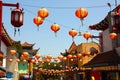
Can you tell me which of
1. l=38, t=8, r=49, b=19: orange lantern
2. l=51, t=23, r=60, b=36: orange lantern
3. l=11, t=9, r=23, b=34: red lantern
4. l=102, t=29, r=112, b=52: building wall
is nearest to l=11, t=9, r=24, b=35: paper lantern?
l=11, t=9, r=23, b=34: red lantern

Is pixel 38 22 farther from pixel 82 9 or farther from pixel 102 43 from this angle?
pixel 102 43

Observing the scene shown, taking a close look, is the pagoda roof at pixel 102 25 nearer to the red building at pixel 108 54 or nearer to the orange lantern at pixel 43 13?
the red building at pixel 108 54

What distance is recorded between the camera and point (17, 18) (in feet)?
38.7

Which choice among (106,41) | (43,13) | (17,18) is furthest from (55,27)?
(106,41)

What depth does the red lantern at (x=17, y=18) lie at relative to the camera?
11700 mm

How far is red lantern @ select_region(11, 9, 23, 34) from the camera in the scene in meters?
11.7

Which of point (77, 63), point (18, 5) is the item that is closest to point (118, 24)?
point (18, 5)

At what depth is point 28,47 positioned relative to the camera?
63.9m

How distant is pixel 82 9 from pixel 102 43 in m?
14.7

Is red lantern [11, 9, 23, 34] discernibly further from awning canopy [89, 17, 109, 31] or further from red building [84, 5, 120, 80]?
awning canopy [89, 17, 109, 31]

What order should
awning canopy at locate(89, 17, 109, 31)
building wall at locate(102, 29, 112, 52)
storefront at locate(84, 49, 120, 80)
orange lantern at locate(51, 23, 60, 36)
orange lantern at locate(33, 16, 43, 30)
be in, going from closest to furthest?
orange lantern at locate(33, 16, 43, 30), orange lantern at locate(51, 23, 60, 36), storefront at locate(84, 49, 120, 80), building wall at locate(102, 29, 112, 52), awning canopy at locate(89, 17, 109, 31)

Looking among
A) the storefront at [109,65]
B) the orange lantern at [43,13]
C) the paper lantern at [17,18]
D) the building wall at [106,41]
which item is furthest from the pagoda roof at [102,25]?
the paper lantern at [17,18]

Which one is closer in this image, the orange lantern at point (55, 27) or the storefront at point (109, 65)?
the orange lantern at point (55, 27)

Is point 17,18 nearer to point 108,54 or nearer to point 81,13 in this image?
point 81,13
